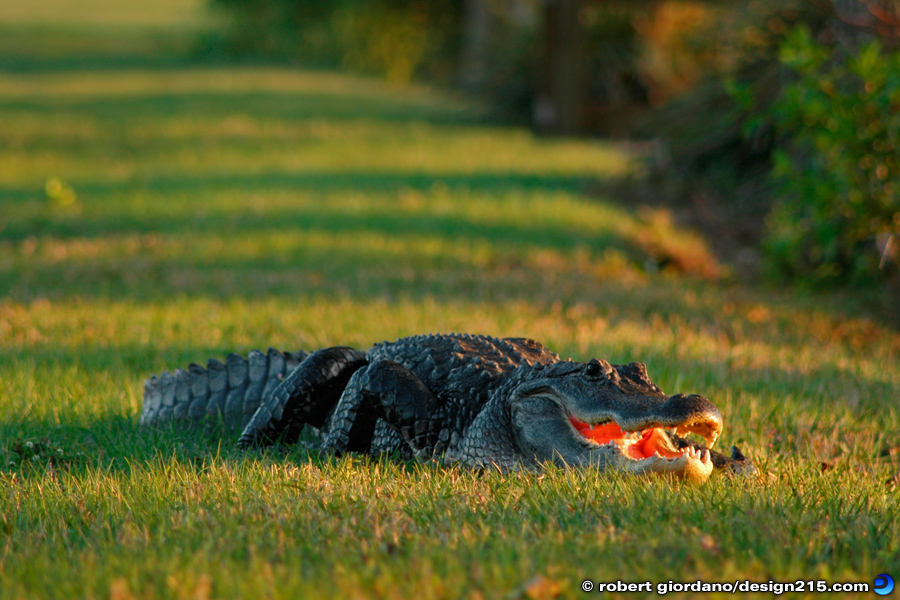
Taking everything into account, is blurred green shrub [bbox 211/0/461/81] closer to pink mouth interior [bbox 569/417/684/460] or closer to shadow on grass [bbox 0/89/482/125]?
shadow on grass [bbox 0/89/482/125]

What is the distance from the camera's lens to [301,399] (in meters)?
3.91

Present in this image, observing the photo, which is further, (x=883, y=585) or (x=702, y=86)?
(x=702, y=86)

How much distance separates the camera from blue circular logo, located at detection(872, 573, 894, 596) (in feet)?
7.44

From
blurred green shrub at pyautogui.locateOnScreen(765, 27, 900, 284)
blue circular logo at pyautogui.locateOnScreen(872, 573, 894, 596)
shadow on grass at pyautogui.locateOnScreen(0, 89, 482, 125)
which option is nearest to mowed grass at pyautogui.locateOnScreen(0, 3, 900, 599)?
blue circular logo at pyautogui.locateOnScreen(872, 573, 894, 596)

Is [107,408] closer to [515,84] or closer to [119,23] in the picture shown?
[515,84]

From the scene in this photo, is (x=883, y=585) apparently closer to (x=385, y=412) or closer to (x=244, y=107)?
(x=385, y=412)

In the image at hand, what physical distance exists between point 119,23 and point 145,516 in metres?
67.1

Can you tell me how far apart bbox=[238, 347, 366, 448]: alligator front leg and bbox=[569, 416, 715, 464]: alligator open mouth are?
46.6 inches

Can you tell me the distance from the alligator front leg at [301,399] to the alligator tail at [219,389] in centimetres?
13

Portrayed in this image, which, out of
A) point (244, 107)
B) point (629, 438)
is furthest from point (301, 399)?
point (244, 107)

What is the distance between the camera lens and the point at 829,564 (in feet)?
7.98

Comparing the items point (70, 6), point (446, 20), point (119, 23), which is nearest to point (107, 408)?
point (446, 20)

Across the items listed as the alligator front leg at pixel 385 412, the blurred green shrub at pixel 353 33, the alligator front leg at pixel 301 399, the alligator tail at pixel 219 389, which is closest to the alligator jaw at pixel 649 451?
the alligator front leg at pixel 385 412

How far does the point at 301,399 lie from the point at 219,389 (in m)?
0.46
